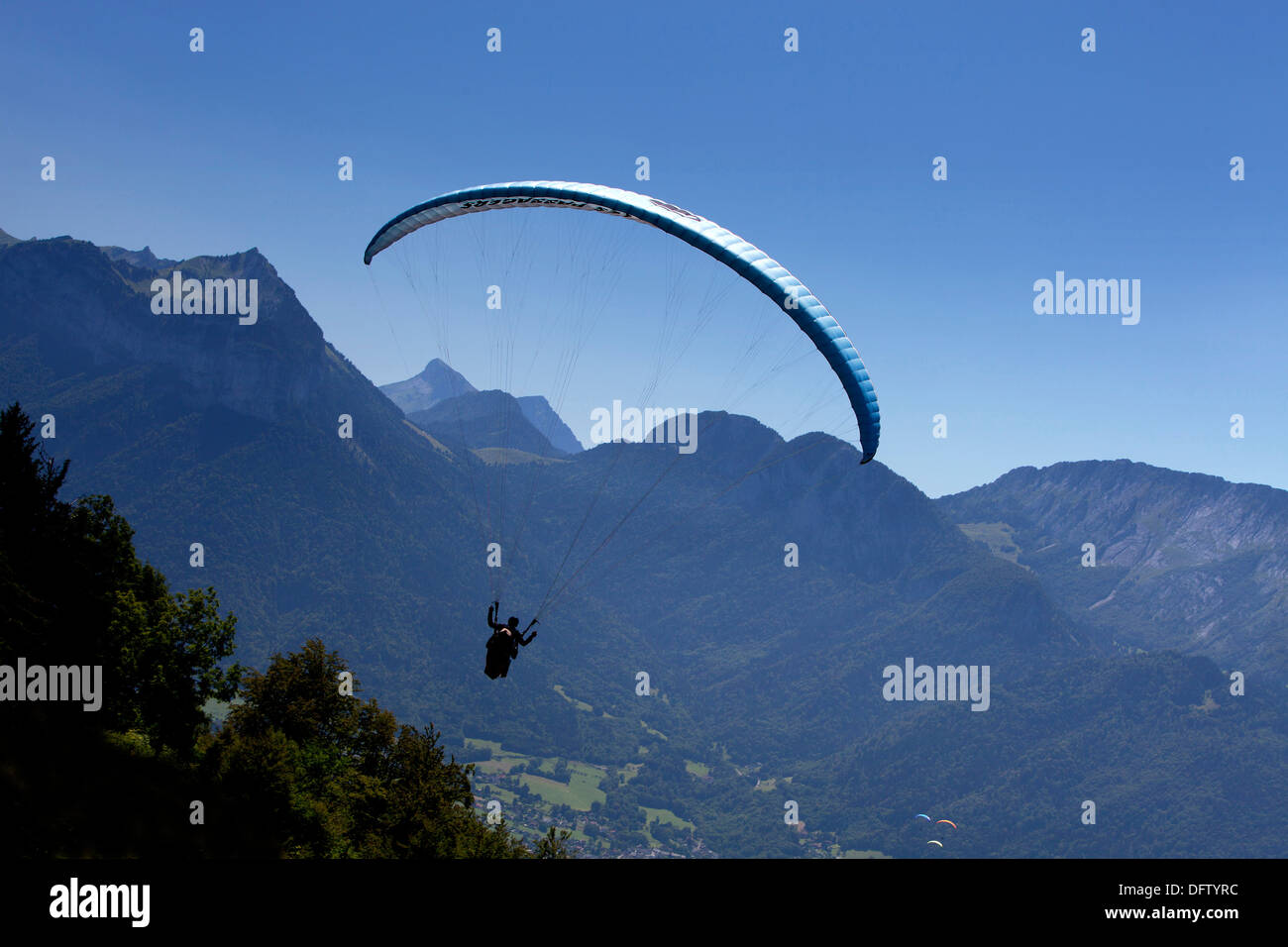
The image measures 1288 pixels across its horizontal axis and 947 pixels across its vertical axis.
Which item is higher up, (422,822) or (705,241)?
(705,241)

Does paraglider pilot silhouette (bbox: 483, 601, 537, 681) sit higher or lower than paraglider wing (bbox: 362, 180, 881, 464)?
lower

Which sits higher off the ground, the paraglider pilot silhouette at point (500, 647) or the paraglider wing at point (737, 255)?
the paraglider wing at point (737, 255)

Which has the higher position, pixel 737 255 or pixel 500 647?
pixel 737 255
